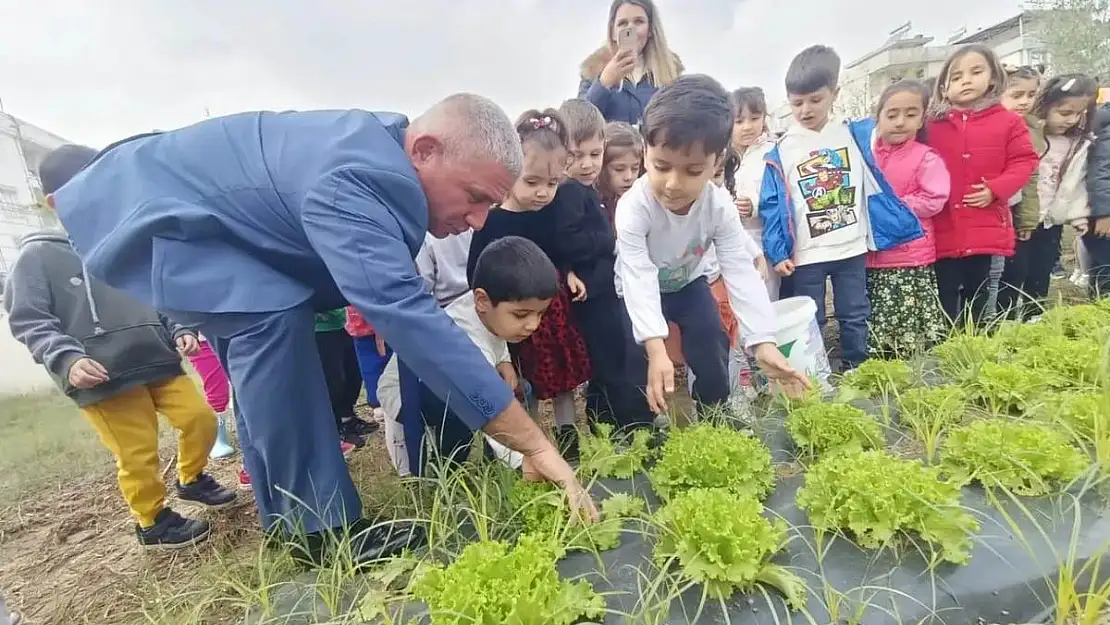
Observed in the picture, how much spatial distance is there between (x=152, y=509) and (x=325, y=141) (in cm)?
181

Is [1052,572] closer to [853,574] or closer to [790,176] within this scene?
[853,574]

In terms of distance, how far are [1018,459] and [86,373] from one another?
121 inches

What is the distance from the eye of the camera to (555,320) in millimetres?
2582

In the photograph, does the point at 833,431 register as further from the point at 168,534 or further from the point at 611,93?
the point at 168,534

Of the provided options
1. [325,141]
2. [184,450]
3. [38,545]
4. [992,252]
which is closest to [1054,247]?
[992,252]

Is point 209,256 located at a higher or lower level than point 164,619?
higher

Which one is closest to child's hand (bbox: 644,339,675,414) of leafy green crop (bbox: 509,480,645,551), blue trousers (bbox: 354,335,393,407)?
leafy green crop (bbox: 509,480,645,551)

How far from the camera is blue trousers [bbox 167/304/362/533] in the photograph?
1628mm

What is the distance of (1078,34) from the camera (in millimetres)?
14219

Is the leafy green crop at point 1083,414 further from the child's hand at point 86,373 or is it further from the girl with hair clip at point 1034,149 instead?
the child's hand at point 86,373

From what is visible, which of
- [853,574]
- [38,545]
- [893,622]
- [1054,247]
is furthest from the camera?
[1054,247]

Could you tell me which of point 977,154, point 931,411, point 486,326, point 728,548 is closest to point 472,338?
point 486,326

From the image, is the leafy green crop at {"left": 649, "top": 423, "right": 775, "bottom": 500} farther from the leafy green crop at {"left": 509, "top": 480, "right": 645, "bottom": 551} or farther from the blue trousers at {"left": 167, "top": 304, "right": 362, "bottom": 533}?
the blue trousers at {"left": 167, "top": 304, "right": 362, "bottom": 533}

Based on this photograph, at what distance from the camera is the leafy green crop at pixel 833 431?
196cm
